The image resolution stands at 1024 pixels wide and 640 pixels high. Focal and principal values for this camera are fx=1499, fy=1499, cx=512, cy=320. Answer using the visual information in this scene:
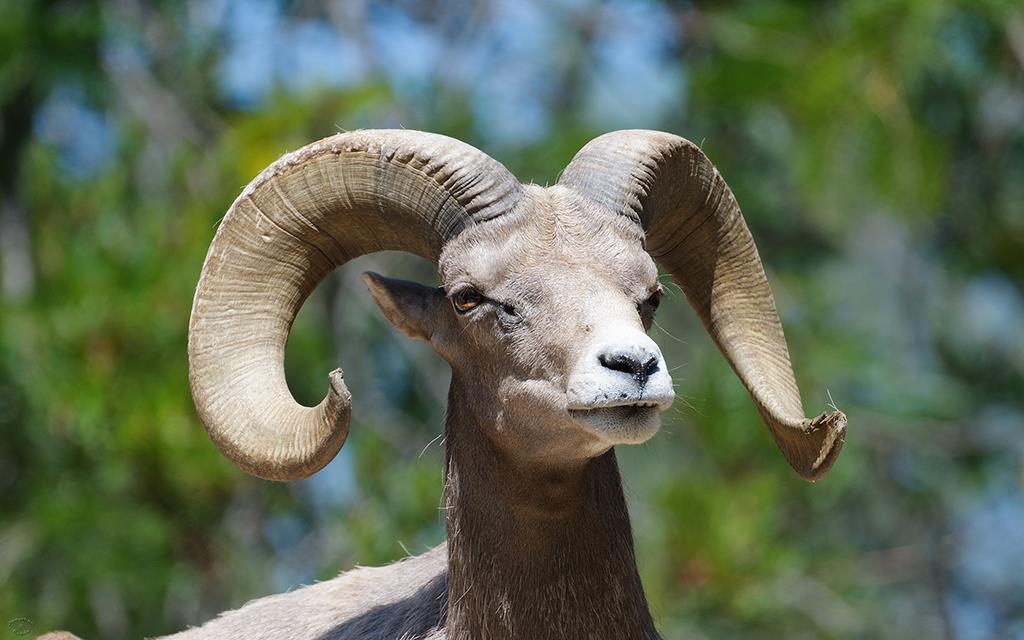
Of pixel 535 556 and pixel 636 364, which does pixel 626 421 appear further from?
pixel 535 556

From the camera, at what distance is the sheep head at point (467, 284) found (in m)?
5.10

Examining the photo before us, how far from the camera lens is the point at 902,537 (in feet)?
82.4

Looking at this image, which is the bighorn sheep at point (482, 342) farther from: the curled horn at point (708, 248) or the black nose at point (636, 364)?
the black nose at point (636, 364)

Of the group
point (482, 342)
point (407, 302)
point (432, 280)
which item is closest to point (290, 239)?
point (407, 302)

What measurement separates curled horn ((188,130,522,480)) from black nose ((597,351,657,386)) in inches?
39.2

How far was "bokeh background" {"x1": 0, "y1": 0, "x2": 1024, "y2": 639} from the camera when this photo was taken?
48.1ft

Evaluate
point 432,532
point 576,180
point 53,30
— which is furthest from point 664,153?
point 53,30

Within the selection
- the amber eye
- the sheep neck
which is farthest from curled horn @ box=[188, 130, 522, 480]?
the sheep neck

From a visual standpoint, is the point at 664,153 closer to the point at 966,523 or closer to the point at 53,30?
the point at 53,30

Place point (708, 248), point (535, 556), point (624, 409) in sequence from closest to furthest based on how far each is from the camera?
point (624, 409), point (535, 556), point (708, 248)

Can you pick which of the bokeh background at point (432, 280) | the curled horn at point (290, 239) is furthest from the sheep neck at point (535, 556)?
the bokeh background at point (432, 280)

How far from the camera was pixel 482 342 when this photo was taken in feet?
17.5

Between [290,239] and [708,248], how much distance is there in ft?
5.92

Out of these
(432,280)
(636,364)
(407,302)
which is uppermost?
(432,280)
